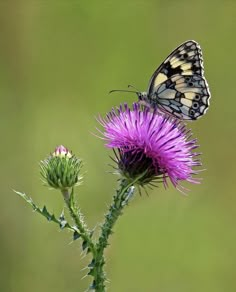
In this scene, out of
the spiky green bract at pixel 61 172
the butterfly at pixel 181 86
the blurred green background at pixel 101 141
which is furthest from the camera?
the blurred green background at pixel 101 141

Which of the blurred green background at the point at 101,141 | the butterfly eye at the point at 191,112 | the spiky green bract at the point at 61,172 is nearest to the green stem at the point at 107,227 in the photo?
the spiky green bract at the point at 61,172

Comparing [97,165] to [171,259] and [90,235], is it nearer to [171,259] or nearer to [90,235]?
[171,259]

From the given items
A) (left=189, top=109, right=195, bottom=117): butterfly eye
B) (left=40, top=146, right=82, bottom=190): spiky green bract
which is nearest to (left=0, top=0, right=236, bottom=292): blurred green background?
(left=40, top=146, right=82, bottom=190): spiky green bract

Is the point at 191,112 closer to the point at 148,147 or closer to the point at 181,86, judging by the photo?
the point at 181,86

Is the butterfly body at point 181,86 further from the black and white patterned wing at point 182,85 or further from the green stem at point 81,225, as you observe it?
the green stem at point 81,225

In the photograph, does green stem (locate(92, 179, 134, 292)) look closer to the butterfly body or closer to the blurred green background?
the butterfly body

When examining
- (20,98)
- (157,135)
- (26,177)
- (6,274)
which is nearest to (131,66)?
(20,98)
